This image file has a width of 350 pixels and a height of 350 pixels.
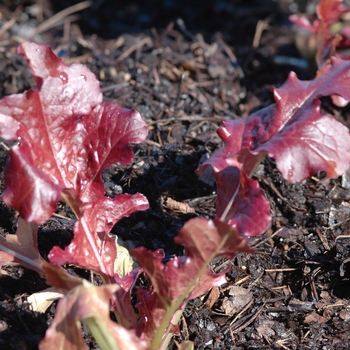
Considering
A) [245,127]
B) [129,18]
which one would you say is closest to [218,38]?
[129,18]

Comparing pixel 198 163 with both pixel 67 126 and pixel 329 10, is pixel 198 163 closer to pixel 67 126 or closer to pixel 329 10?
pixel 67 126

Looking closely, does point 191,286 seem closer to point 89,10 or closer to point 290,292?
point 290,292

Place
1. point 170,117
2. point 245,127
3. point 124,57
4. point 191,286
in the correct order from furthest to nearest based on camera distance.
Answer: point 124,57 < point 170,117 < point 245,127 < point 191,286

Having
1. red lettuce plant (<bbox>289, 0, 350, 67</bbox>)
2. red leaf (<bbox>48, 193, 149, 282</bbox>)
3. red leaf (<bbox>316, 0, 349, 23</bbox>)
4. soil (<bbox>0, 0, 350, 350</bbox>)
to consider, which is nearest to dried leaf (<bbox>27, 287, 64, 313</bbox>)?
soil (<bbox>0, 0, 350, 350</bbox>)

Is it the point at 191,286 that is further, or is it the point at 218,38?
A: the point at 218,38

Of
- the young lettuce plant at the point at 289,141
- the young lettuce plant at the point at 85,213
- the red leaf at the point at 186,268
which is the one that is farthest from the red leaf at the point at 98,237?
the young lettuce plant at the point at 289,141

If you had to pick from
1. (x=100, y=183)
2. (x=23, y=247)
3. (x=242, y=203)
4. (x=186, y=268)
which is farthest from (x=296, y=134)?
(x=23, y=247)

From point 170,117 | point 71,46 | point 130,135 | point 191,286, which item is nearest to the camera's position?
point 191,286

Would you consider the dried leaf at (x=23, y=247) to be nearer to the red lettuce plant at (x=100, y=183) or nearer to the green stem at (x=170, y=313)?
the red lettuce plant at (x=100, y=183)

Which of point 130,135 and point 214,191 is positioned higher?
point 130,135
